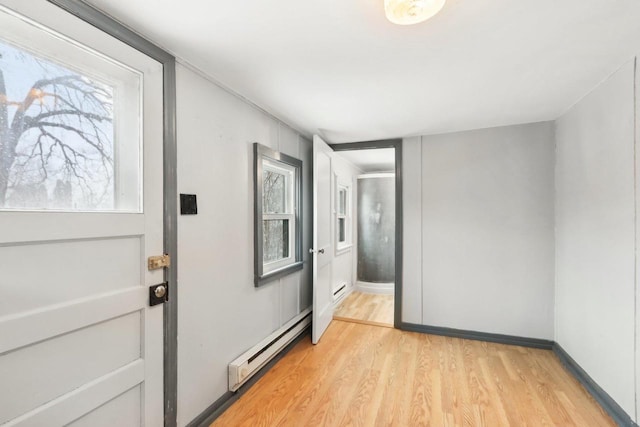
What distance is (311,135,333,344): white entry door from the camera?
2723mm

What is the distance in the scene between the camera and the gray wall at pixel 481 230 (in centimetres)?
268

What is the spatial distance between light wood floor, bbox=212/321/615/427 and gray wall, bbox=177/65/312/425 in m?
0.37

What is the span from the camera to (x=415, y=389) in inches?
80.8

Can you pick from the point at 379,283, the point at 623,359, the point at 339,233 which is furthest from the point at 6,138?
the point at 379,283

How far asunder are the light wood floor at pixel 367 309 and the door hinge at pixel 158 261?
250 centimetres

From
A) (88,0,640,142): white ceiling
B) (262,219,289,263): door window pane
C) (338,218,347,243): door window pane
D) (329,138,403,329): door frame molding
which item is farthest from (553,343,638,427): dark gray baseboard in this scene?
(338,218,347,243): door window pane

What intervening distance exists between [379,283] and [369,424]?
3.01 m

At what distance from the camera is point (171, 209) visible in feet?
4.82

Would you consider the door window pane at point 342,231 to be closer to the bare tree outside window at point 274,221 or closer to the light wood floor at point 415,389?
the bare tree outside window at point 274,221

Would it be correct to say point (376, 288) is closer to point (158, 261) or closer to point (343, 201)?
point (343, 201)

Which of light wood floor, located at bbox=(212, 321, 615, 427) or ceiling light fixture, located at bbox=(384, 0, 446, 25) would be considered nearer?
ceiling light fixture, located at bbox=(384, 0, 446, 25)

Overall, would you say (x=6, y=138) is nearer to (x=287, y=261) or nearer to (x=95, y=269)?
(x=95, y=269)

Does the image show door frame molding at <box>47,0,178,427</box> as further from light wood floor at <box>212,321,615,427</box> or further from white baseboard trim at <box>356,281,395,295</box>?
white baseboard trim at <box>356,281,395,295</box>

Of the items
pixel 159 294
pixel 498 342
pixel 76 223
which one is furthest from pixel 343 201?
pixel 76 223
